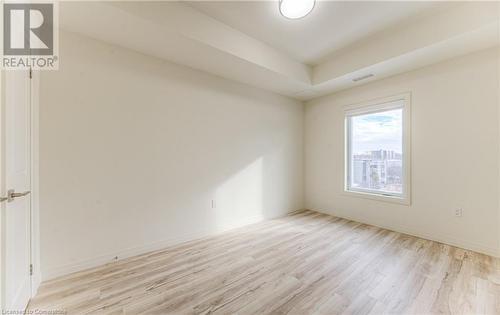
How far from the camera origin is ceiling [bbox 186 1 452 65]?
2260 mm

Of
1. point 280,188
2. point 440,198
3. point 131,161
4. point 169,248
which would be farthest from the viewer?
point 280,188

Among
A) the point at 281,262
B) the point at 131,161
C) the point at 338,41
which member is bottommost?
the point at 281,262

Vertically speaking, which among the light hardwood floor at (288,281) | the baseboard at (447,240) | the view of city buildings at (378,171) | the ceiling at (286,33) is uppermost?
the ceiling at (286,33)

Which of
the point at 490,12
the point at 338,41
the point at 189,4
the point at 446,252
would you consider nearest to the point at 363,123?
the point at 338,41

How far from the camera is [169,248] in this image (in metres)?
2.72

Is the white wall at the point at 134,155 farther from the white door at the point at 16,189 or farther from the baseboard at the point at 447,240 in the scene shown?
the baseboard at the point at 447,240

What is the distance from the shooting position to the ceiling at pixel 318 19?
7.41 ft

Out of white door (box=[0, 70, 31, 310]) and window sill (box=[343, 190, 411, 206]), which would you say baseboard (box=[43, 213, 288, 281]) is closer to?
white door (box=[0, 70, 31, 310])


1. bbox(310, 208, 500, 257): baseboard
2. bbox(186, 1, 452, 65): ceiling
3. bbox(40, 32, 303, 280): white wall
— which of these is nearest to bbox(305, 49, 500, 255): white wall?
bbox(310, 208, 500, 257): baseboard

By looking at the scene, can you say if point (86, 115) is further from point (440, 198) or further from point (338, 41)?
point (440, 198)

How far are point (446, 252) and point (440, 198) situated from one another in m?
0.74

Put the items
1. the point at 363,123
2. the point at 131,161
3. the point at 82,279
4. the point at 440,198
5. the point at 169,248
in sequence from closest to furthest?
the point at 82,279, the point at 131,161, the point at 169,248, the point at 440,198, the point at 363,123

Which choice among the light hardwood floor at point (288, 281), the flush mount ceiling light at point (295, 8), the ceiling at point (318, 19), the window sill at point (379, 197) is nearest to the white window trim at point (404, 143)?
the window sill at point (379, 197)

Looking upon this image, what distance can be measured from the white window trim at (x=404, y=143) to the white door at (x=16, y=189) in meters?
4.36
